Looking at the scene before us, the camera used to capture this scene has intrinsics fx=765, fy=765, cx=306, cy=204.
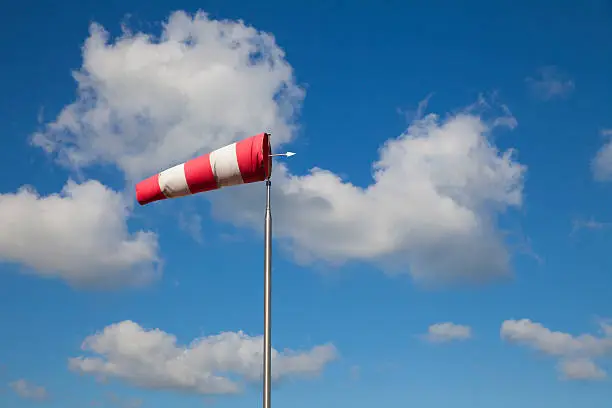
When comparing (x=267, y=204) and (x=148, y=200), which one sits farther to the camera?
(x=148, y=200)

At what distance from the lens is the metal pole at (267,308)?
23328mm

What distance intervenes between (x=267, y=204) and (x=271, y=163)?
1.35 meters

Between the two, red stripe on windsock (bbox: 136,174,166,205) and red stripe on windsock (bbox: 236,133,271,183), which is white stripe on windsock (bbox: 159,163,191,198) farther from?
red stripe on windsock (bbox: 236,133,271,183)

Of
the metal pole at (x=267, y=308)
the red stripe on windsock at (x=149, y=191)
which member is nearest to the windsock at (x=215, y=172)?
the red stripe on windsock at (x=149, y=191)

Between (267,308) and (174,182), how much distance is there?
5.39 m

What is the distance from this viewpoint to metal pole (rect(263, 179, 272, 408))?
76.5 ft

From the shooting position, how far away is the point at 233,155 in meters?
24.4

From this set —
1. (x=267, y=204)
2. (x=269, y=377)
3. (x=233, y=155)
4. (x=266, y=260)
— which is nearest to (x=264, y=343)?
(x=269, y=377)

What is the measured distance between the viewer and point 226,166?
80.5ft

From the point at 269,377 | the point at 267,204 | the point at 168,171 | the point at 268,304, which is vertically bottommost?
the point at 269,377

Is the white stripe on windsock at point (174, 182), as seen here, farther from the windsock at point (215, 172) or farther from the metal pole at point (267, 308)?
the metal pole at point (267, 308)

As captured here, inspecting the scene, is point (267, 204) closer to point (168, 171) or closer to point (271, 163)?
point (271, 163)

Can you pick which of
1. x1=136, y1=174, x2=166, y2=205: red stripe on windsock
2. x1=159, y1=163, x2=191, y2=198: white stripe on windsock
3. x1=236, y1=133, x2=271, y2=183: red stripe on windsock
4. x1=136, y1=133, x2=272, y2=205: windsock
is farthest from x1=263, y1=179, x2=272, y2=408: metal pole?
x1=136, y1=174, x2=166, y2=205: red stripe on windsock

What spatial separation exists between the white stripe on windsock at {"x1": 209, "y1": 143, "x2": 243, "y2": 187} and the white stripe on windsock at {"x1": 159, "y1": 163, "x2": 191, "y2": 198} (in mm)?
1259
